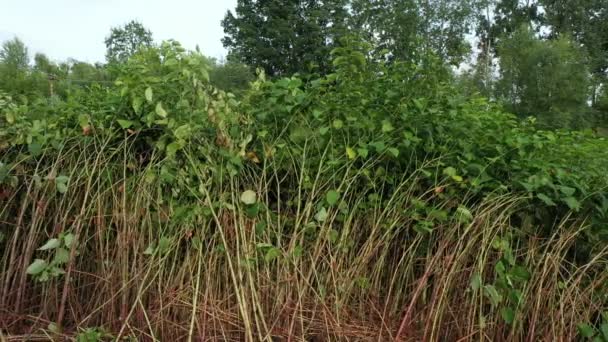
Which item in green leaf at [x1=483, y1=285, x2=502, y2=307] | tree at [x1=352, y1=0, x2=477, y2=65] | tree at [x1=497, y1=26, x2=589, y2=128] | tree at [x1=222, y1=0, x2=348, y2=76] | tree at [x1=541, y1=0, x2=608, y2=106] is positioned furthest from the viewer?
tree at [x1=352, y1=0, x2=477, y2=65]

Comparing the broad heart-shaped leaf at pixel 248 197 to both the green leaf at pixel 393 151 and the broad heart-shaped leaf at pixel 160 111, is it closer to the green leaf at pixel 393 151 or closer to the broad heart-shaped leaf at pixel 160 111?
the broad heart-shaped leaf at pixel 160 111

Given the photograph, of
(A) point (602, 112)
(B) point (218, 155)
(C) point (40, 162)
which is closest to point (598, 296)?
(B) point (218, 155)

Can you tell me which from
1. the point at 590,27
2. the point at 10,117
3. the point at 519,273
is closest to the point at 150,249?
the point at 10,117

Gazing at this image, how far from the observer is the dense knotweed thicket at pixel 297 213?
199 cm

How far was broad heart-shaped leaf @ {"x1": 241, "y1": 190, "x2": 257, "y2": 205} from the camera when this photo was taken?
2.00 metres

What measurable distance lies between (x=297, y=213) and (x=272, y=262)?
23 cm

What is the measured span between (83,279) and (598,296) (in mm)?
2088

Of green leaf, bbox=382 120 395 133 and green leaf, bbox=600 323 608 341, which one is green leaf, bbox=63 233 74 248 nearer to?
green leaf, bbox=382 120 395 133

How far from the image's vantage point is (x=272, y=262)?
2.04m

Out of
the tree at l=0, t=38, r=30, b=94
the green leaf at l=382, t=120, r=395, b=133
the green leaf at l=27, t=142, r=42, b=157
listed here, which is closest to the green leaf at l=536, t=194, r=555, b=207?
the green leaf at l=382, t=120, r=395, b=133

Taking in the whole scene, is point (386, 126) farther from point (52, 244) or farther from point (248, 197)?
point (52, 244)

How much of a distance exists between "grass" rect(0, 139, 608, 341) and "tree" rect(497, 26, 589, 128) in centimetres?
2437

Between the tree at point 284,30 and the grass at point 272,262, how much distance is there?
99.4 feet

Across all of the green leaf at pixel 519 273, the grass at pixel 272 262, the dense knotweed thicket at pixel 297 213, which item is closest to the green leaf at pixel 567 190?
the dense knotweed thicket at pixel 297 213
